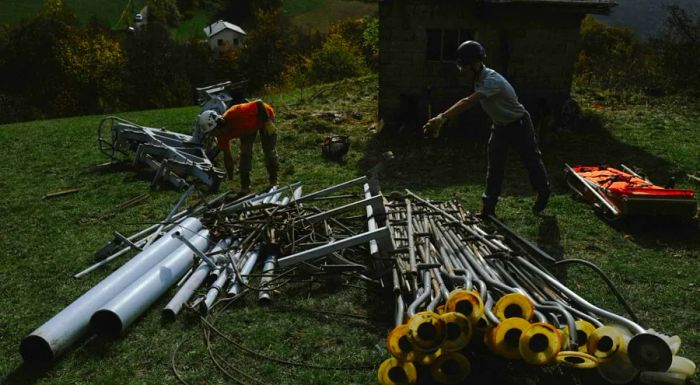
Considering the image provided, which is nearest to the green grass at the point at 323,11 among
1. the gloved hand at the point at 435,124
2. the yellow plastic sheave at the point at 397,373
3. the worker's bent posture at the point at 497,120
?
the worker's bent posture at the point at 497,120

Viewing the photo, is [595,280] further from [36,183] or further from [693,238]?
[36,183]

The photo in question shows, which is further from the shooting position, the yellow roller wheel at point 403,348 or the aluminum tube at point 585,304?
the aluminum tube at point 585,304

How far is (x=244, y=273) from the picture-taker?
5.69 m

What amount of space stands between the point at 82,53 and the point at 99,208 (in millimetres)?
32089

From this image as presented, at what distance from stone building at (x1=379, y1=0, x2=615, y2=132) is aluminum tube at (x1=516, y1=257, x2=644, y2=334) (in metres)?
7.53

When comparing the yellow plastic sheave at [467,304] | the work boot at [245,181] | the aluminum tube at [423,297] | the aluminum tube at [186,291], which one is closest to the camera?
the yellow plastic sheave at [467,304]

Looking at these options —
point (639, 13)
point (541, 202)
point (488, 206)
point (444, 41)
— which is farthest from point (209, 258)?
point (639, 13)

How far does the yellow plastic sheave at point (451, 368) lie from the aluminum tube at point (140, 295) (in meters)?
2.78

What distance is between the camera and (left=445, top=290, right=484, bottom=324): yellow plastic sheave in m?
3.74

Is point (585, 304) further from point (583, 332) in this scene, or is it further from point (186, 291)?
point (186, 291)

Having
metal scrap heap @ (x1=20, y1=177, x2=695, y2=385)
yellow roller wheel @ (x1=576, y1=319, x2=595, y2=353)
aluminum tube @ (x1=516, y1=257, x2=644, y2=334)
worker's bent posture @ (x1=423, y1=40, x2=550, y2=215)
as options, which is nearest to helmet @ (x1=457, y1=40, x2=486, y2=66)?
worker's bent posture @ (x1=423, y1=40, x2=550, y2=215)

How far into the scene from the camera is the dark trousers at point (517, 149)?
6.79 meters

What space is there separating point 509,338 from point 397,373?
0.80 metres

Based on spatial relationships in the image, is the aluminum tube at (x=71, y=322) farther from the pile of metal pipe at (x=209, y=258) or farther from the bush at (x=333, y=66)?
the bush at (x=333, y=66)
